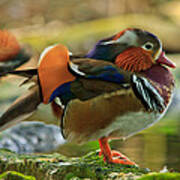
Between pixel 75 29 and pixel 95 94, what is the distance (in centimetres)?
840

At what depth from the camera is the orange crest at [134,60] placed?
264 cm

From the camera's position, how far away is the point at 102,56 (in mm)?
2666

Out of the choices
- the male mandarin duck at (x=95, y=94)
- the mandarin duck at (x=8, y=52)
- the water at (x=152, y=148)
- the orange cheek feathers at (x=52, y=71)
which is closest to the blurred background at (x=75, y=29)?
the water at (x=152, y=148)

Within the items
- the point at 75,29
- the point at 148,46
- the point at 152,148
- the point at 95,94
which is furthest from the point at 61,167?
the point at 75,29

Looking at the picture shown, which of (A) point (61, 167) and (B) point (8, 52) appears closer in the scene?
(A) point (61, 167)

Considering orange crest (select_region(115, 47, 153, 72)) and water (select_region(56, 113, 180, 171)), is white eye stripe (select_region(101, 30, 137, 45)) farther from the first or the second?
water (select_region(56, 113, 180, 171))

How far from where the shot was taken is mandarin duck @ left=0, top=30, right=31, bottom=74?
9.60 feet

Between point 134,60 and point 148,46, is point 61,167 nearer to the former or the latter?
point 134,60

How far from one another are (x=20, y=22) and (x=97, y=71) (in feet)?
29.8

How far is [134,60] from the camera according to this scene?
8.66 ft

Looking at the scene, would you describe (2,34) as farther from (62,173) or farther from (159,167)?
(159,167)

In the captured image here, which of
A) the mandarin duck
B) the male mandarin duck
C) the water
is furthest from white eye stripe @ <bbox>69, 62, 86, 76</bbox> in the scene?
the water

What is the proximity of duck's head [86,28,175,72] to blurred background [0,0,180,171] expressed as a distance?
1.75 metres

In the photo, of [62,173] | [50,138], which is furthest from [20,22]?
[62,173]
